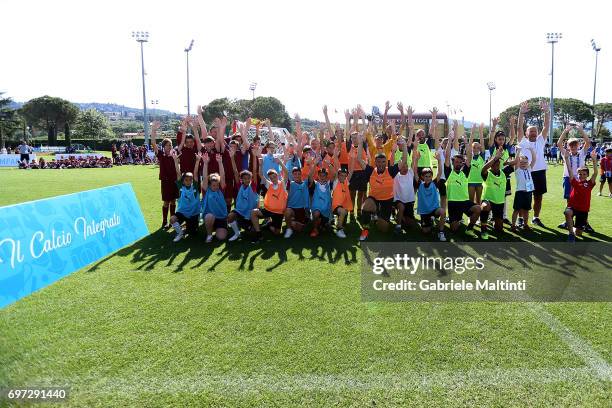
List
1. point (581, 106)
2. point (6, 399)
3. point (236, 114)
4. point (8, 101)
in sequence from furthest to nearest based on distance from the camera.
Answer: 1. point (236, 114)
2. point (581, 106)
3. point (8, 101)
4. point (6, 399)

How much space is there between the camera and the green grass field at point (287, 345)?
10.0ft

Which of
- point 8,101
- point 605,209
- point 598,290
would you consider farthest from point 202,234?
point 8,101

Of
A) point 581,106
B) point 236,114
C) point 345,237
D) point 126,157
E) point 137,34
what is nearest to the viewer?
point 345,237

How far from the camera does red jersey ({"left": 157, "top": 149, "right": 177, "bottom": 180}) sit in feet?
27.0

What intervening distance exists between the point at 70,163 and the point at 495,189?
29.4 m

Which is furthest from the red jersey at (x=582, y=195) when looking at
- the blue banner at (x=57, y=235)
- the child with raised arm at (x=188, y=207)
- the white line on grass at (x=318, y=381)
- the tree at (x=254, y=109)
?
the tree at (x=254, y=109)

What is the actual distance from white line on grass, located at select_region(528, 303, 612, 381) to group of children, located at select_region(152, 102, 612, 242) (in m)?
3.17

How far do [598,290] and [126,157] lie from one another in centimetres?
3365

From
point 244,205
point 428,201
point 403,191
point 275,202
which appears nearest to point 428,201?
point 428,201

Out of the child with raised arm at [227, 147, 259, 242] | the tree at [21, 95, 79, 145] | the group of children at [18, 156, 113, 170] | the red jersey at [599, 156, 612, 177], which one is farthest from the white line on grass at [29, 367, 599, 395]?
the tree at [21, 95, 79, 145]

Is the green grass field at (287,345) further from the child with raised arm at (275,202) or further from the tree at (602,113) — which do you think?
the tree at (602,113)

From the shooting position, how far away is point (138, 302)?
4.73 meters

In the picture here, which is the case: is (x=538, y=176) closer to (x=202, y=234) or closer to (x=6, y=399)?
(x=202, y=234)

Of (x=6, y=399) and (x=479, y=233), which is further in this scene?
(x=479, y=233)
